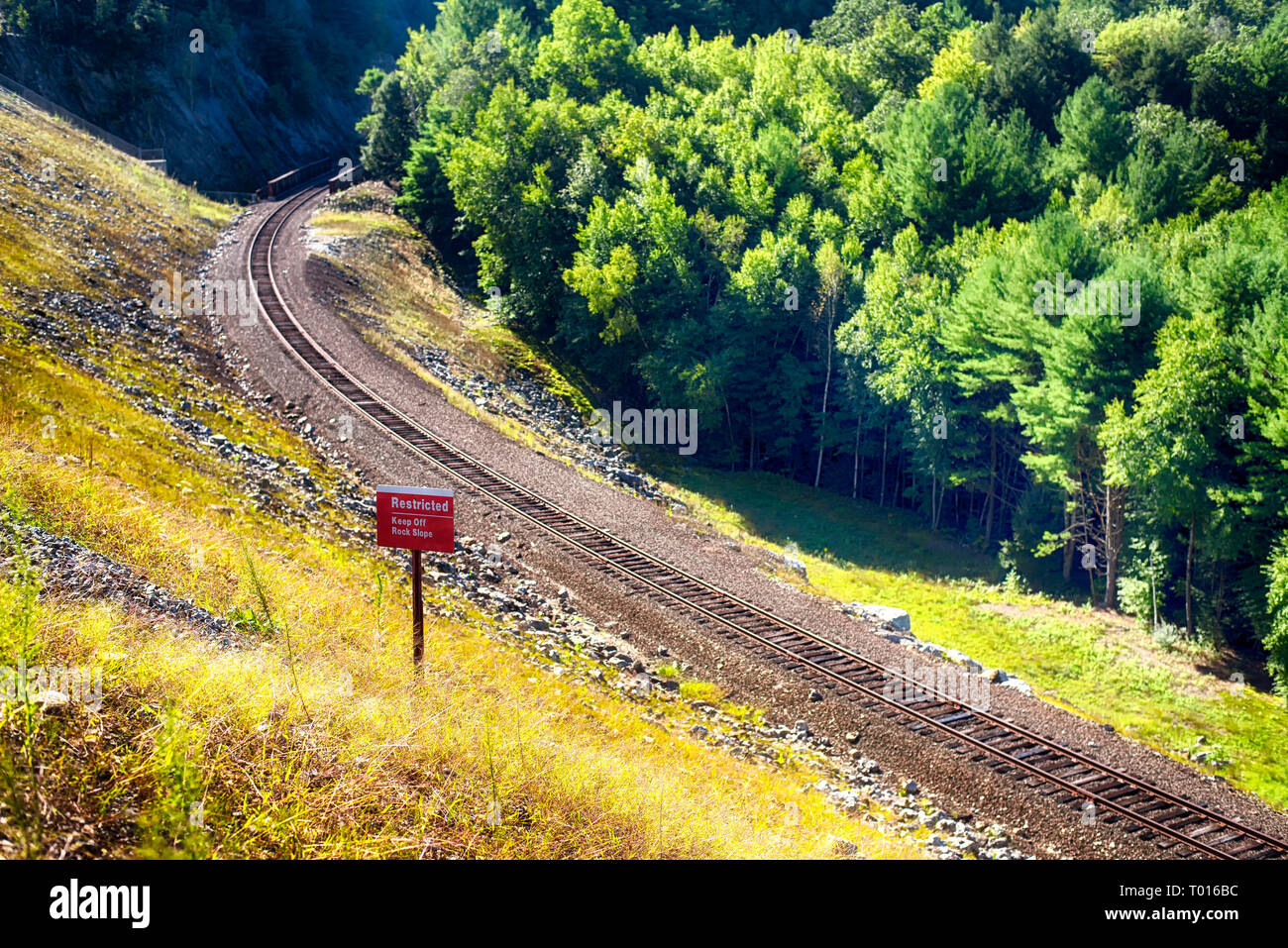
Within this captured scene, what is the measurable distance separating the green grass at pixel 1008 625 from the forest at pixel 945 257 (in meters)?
1.65

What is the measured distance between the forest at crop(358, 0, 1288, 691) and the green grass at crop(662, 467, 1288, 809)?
5.41 feet

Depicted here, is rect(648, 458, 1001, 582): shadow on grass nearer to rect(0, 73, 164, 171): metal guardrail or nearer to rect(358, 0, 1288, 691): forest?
rect(358, 0, 1288, 691): forest

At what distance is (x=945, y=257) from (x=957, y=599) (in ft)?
53.3

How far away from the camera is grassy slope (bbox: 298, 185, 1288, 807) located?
73.7 ft

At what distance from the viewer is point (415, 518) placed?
40.8ft

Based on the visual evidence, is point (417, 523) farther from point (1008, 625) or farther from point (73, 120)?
point (73, 120)

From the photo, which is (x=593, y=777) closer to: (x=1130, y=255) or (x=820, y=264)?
(x=1130, y=255)
